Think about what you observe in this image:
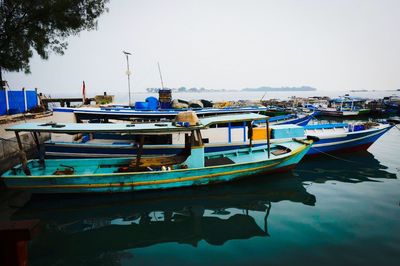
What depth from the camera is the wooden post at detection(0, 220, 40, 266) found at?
108 inches

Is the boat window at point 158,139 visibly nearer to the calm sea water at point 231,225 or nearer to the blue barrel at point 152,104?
the calm sea water at point 231,225

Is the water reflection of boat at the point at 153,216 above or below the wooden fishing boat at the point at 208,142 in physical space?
below

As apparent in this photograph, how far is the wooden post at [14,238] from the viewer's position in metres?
2.74

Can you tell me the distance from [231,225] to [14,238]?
625 cm

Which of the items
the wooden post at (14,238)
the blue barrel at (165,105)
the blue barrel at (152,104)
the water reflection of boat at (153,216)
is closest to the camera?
the wooden post at (14,238)

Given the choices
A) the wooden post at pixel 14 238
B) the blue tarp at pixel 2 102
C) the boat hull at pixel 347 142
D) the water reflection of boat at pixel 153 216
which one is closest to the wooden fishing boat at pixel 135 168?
the water reflection of boat at pixel 153 216

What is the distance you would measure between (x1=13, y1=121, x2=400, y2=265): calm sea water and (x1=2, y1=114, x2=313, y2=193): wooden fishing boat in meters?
0.66

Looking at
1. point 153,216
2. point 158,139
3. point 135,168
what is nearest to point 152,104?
point 158,139

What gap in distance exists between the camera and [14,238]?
278 cm

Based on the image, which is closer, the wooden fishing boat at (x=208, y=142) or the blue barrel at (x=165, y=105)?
the wooden fishing boat at (x=208, y=142)

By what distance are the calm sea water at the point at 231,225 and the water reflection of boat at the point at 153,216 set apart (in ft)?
0.10

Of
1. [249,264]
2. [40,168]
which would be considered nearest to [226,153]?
[249,264]

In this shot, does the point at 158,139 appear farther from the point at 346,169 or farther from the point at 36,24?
the point at 36,24

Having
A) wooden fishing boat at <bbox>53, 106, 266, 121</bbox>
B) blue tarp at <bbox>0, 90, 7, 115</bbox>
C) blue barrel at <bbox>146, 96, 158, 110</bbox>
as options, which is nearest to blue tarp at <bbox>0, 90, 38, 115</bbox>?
blue tarp at <bbox>0, 90, 7, 115</bbox>
